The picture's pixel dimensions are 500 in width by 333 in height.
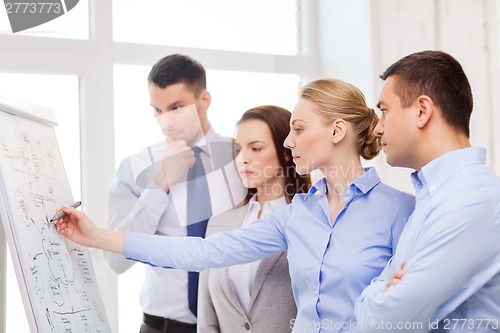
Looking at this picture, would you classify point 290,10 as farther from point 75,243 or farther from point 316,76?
point 75,243

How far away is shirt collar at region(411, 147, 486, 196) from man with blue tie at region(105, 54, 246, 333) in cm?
92

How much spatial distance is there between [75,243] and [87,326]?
0.26 meters

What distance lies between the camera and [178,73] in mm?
2387

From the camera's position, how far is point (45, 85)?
2.88 m

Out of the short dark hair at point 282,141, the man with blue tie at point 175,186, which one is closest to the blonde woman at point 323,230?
the short dark hair at point 282,141

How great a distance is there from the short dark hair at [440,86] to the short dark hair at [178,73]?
1.00m

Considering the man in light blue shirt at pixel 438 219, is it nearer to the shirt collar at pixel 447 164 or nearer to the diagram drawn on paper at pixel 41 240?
the shirt collar at pixel 447 164

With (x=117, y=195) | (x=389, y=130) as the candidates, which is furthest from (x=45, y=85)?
(x=389, y=130)

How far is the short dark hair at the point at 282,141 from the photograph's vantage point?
2.21m

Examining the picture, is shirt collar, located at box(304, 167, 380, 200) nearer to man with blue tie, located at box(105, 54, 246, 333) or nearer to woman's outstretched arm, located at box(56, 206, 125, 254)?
man with blue tie, located at box(105, 54, 246, 333)

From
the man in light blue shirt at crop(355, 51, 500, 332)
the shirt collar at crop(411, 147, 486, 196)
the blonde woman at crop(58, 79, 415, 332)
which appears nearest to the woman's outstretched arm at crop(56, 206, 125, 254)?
the blonde woman at crop(58, 79, 415, 332)

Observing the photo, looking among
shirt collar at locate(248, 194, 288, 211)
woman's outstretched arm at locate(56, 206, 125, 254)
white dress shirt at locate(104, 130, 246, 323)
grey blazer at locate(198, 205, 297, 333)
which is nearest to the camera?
woman's outstretched arm at locate(56, 206, 125, 254)

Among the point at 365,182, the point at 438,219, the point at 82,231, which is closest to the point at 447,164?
the point at 438,219

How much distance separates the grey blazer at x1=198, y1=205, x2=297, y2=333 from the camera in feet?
6.70
